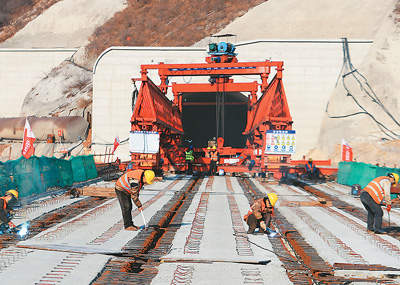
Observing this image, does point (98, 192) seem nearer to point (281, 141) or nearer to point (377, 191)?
point (281, 141)

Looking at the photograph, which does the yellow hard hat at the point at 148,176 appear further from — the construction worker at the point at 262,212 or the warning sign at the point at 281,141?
the warning sign at the point at 281,141

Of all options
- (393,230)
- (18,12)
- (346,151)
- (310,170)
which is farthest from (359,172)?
(18,12)

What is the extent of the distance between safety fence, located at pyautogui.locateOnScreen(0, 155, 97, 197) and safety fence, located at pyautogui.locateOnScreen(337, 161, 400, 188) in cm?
1281

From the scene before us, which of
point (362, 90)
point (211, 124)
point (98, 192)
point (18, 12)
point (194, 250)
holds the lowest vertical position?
point (98, 192)

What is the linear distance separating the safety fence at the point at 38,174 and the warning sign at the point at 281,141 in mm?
9072

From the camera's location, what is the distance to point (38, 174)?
15.1 metres

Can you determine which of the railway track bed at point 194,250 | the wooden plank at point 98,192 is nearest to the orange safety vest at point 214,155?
the wooden plank at point 98,192

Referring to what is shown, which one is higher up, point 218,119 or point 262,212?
point 218,119

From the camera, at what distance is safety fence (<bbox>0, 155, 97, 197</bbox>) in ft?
43.3

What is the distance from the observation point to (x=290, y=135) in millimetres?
20141

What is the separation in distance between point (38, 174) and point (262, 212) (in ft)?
31.0

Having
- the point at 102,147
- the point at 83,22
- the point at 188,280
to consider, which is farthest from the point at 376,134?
the point at 83,22

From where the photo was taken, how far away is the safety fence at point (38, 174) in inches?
520

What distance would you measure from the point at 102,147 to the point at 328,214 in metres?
32.1
